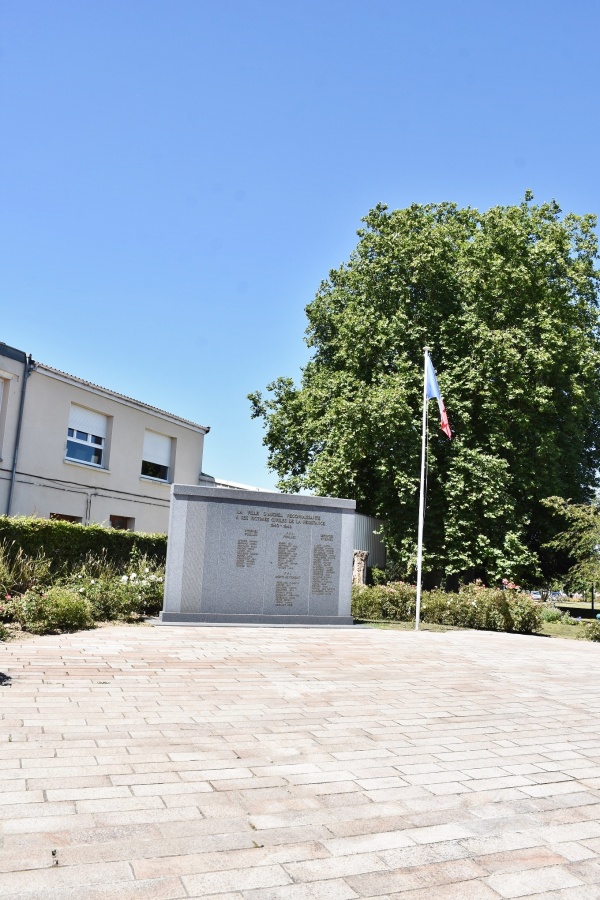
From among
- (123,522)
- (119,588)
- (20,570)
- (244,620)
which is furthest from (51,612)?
(123,522)

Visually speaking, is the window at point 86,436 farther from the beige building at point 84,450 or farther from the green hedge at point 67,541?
the green hedge at point 67,541

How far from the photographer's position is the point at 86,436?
24.1 m

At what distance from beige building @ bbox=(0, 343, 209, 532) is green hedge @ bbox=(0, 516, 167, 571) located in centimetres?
385

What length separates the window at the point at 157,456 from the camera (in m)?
26.9

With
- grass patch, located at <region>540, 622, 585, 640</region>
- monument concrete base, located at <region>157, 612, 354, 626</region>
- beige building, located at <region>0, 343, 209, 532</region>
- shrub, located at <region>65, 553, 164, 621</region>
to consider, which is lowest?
grass patch, located at <region>540, 622, 585, 640</region>

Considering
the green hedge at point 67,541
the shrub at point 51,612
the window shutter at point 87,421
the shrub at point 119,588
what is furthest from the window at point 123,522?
the shrub at point 51,612

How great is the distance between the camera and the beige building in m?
20.9

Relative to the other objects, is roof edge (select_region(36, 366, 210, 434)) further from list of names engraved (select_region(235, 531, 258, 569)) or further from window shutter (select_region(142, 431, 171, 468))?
list of names engraved (select_region(235, 531, 258, 569))

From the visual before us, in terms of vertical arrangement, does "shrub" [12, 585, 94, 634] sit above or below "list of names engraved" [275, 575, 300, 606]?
below

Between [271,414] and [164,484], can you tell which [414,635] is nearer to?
[164,484]

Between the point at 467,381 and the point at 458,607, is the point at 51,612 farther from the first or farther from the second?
the point at 467,381

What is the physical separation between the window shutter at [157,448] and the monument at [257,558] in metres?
12.8

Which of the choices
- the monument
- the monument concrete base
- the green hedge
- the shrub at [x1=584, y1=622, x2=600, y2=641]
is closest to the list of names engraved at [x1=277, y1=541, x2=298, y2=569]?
the monument

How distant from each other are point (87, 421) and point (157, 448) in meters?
3.82
